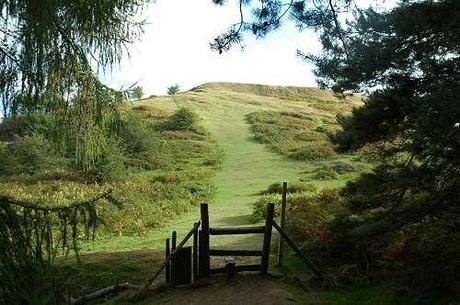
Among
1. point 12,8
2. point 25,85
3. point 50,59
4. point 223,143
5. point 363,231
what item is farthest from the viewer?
point 223,143

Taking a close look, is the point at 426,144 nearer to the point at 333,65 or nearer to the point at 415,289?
the point at 333,65

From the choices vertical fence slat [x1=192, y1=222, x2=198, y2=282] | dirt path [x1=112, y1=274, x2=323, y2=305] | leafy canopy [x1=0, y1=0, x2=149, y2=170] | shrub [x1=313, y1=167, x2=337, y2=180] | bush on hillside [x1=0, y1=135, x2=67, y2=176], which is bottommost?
dirt path [x1=112, y1=274, x2=323, y2=305]

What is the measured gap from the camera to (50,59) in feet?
16.8

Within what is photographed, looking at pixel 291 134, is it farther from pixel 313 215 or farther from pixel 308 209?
pixel 313 215

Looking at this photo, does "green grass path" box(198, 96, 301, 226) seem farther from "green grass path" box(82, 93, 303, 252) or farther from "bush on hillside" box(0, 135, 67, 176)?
"bush on hillside" box(0, 135, 67, 176)

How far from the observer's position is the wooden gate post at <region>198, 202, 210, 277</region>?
32.8 feet

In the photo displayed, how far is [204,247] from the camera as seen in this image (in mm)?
10117

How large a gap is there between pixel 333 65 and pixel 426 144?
5.68 feet

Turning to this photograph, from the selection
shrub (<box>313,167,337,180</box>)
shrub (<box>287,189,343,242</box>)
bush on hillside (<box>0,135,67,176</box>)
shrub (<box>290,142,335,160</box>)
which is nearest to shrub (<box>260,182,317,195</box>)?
shrub (<box>313,167,337,180</box>)

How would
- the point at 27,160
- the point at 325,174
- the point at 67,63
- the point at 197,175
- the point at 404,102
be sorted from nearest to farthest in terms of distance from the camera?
the point at 67,63, the point at 404,102, the point at 325,174, the point at 197,175, the point at 27,160

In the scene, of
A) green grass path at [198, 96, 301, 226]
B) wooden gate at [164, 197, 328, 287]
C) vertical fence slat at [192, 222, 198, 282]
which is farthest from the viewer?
green grass path at [198, 96, 301, 226]

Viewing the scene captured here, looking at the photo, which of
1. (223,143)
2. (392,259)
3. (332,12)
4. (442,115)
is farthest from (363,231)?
(223,143)

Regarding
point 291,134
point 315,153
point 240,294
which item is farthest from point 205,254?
point 291,134

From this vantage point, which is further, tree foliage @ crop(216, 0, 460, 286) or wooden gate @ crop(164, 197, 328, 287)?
wooden gate @ crop(164, 197, 328, 287)
